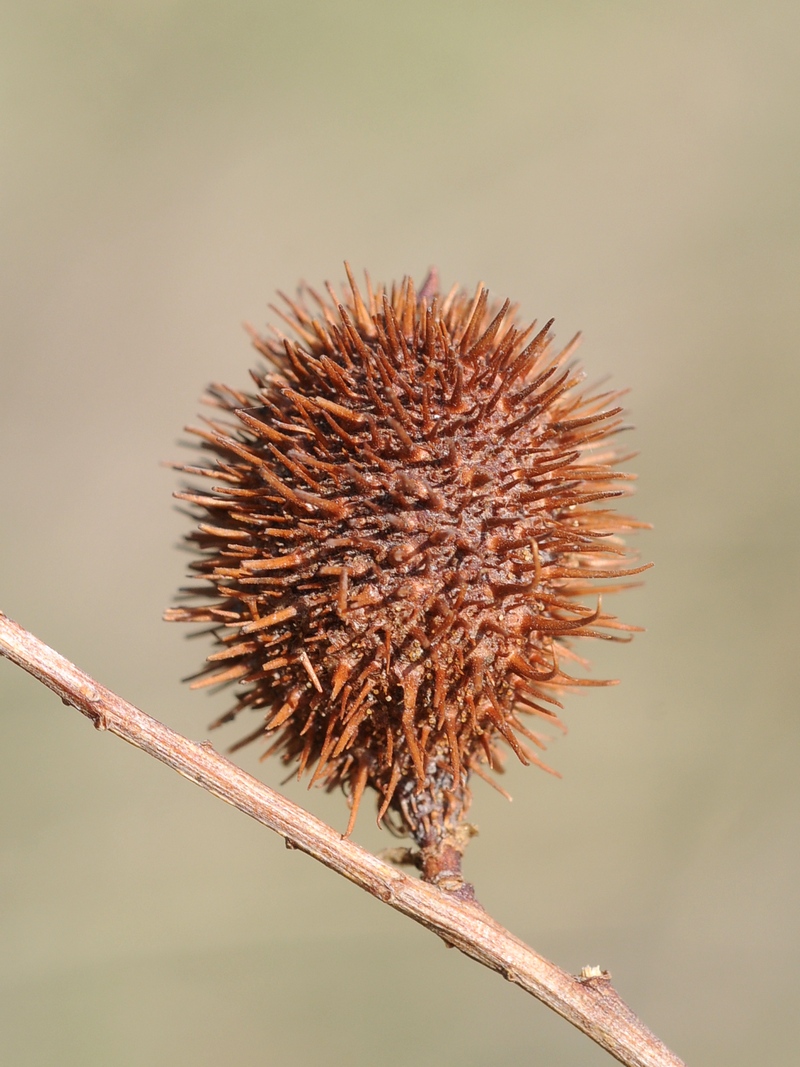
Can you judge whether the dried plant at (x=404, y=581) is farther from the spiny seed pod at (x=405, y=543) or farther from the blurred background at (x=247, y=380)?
the blurred background at (x=247, y=380)

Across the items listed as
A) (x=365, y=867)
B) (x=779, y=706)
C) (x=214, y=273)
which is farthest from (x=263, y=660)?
(x=214, y=273)

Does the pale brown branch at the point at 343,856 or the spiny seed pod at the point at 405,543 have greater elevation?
the spiny seed pod at the point at 405,543

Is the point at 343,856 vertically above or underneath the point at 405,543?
underneath

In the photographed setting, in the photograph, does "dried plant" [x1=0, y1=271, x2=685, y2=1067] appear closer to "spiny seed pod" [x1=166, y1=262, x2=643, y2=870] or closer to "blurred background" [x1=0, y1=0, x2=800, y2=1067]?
"spiny seed pod" [x1=166, y1=262, x2=643, y2=870]

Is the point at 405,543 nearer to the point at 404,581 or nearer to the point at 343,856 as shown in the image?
the point at 404,581

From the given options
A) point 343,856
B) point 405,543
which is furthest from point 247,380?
point 343,856

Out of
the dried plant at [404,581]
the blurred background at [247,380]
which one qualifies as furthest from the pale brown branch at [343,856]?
the blurred background at [247,380]

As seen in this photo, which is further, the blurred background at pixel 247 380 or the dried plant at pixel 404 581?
the blurred background at pixel 247 380
